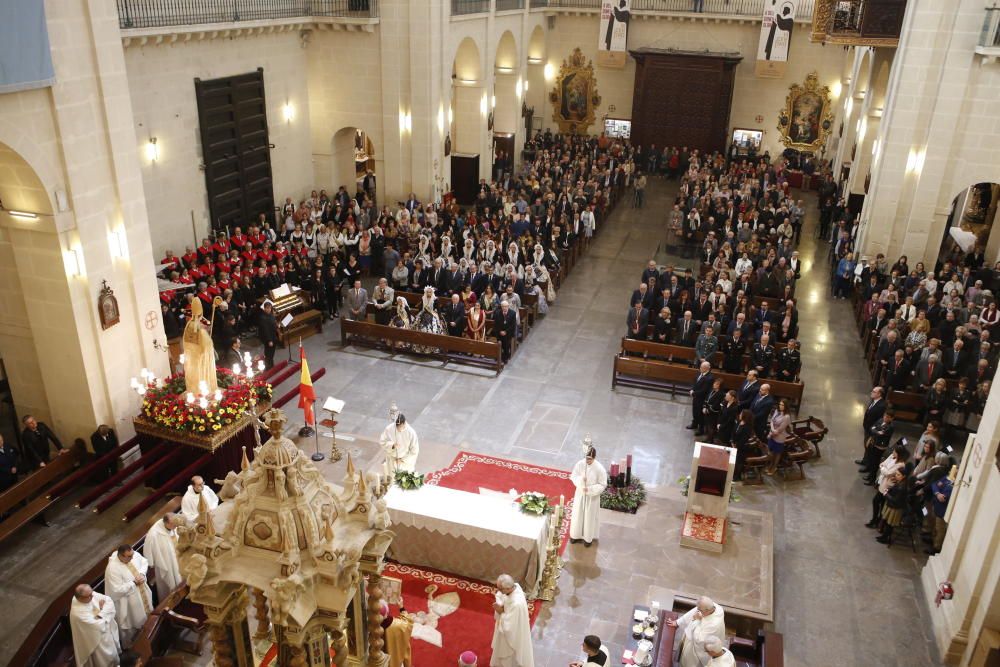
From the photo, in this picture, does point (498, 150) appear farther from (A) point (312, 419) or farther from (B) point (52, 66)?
(B) point (52, 66)

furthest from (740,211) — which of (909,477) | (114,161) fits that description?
(114,161)

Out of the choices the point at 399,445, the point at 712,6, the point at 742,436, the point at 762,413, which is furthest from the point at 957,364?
the point at 712,6

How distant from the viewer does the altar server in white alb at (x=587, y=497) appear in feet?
33.6

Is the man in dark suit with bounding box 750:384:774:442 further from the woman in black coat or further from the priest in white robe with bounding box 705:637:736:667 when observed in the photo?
the priest in white robe with bounding box 705:637:736:667

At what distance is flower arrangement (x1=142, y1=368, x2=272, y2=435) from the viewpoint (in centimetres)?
1141

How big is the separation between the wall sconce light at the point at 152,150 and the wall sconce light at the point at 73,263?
664 centimetres

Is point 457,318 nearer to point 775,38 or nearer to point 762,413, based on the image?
point 762,413

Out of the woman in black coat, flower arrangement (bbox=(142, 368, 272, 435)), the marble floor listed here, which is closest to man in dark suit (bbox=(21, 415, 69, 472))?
the marble floor

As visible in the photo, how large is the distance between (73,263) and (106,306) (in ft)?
2.51

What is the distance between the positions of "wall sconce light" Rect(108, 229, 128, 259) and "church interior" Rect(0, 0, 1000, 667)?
7 centimetres

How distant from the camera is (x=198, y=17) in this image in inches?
680

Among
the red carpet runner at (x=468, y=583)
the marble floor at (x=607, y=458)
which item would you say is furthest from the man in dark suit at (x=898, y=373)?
the red carpet runner at (x=468, y=583)

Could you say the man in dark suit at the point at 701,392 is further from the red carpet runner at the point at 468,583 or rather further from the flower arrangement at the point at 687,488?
the red carpet runner at the point at 468,583

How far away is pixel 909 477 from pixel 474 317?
8125 millimetres
